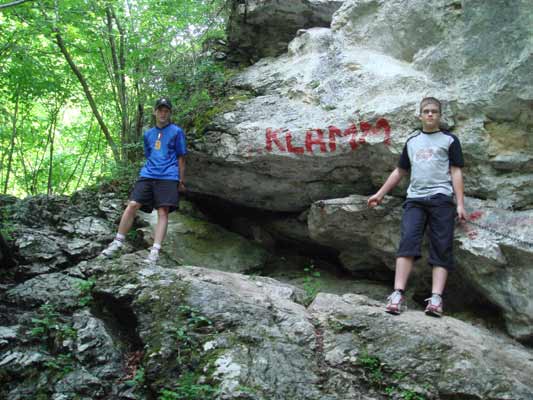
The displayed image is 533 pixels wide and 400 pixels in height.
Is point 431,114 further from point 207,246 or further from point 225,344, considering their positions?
point 207,246

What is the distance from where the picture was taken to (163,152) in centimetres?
607

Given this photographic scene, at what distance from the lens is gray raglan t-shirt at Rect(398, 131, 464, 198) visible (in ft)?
16.1

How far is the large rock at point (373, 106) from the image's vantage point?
5477 mm

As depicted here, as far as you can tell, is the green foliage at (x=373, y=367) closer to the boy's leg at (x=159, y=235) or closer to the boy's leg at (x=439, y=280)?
the boy's leg at (x=439, y=280)

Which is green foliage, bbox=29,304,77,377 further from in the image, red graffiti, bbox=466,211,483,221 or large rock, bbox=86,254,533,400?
red graffiti, bbox=466,211,483,221

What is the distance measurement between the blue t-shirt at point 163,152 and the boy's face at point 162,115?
0.07m

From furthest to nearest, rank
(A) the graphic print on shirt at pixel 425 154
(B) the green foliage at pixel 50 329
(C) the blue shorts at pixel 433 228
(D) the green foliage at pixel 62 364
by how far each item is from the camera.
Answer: (A) the graphic print on shirt at pixel 425 154
(C) the blue shorts at pixel 433 228
(B) the green foliage at pixel 50 329
(D) the green foliage at pixel 62 364

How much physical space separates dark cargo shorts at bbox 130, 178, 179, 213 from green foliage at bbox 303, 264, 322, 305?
2031 millimetres

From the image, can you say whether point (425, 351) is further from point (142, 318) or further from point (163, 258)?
point (163, 258)

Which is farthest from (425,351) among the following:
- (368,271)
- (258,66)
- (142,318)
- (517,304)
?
(258,66)

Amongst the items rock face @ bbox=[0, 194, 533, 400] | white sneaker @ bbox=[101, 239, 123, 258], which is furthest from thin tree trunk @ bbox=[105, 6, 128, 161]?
rock face @ bbox=[0, 194, 533, 400]

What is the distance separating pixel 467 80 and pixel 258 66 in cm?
403

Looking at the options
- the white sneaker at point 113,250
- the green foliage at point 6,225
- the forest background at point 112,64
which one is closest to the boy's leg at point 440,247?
the white sneaker at point 113,250

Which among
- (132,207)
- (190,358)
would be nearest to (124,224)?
(132,207)
